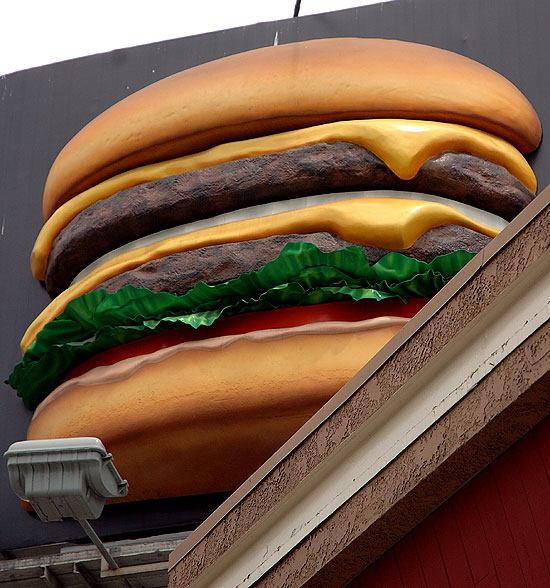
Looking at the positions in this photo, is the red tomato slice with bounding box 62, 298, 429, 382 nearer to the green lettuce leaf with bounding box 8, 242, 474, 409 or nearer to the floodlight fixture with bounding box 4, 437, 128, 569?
the green lettuce leaf with bounding box 8, 242, 474, 409

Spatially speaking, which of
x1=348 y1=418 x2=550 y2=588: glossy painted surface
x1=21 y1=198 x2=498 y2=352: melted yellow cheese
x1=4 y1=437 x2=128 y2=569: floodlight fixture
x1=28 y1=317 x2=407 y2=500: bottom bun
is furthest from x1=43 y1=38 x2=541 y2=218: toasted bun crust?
x1=348 y1=418 x2=550 y2=588: glossy painted surface

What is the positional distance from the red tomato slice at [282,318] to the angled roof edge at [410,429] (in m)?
2.83

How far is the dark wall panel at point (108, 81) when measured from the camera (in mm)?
9088

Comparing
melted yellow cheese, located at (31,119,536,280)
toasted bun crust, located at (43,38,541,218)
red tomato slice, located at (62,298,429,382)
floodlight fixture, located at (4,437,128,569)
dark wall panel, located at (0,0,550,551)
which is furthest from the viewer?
dark wall panel, located at (0,0,550,551)

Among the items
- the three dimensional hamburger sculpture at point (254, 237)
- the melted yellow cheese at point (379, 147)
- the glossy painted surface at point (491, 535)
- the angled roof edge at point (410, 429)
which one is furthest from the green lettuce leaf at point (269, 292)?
the glossy painted surface at point (491, 535)

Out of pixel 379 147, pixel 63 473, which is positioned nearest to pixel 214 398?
pixel 63 473

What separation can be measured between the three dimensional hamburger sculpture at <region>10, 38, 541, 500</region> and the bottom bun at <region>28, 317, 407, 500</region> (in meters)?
0.01

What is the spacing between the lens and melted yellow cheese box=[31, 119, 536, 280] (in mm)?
6840

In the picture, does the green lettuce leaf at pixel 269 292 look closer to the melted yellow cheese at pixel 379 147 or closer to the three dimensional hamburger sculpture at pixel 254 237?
the three dimensional hamburger sculpture at pixel 254 237

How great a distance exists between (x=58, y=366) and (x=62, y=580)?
1275 mm

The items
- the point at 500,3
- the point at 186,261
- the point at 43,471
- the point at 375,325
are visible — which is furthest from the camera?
the point at 500,3

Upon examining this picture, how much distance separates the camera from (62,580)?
23.6ft

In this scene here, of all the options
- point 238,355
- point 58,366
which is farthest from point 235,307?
point 58,366

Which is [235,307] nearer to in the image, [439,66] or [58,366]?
[58,366]
